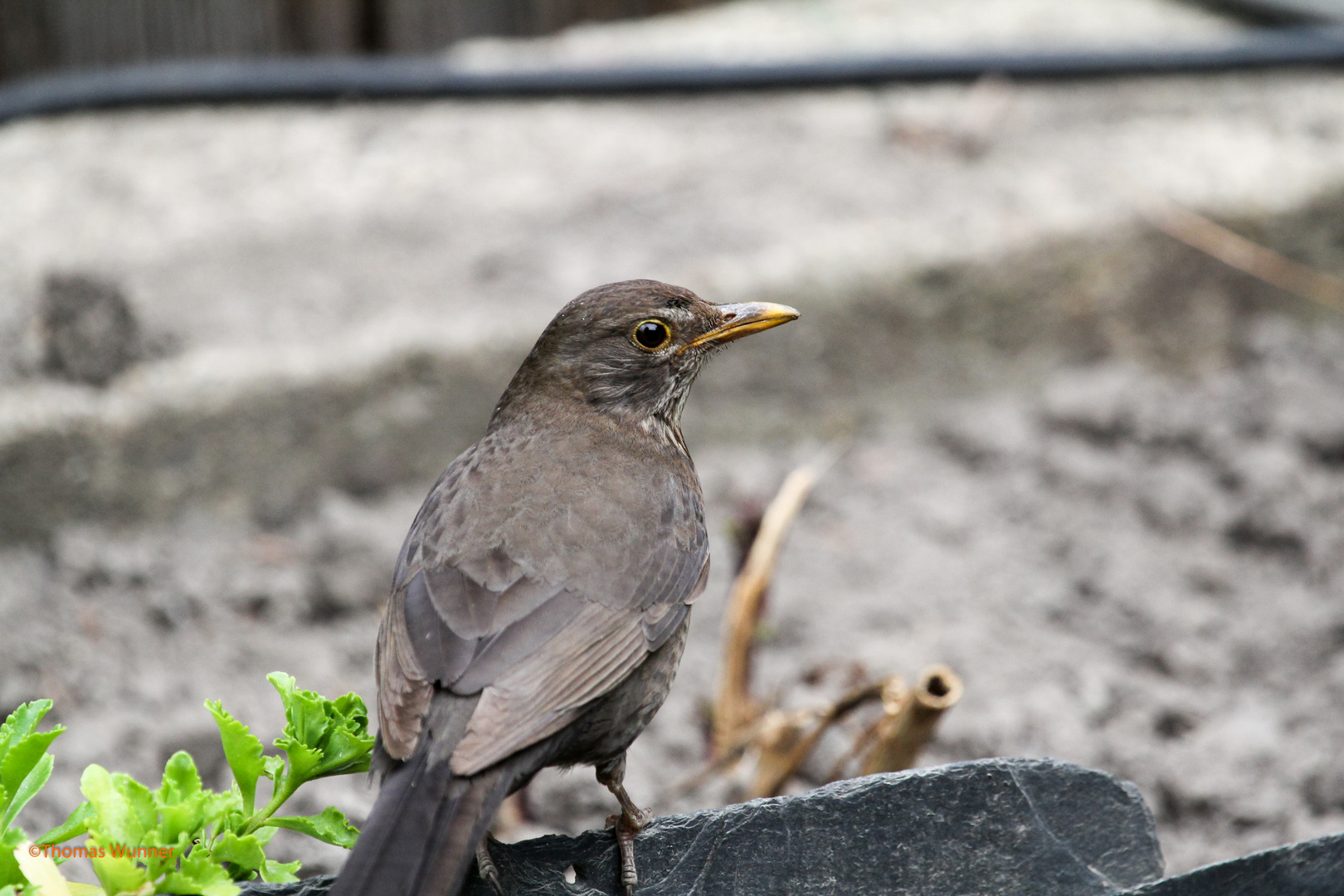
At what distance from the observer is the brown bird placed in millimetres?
2168

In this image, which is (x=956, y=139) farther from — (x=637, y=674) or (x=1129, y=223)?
(x=637, y=674)

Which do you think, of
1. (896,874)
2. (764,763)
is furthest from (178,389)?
(896,874)

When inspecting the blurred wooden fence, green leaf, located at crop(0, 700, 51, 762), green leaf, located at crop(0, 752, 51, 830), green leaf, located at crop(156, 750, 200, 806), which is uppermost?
the blurred wooden fence

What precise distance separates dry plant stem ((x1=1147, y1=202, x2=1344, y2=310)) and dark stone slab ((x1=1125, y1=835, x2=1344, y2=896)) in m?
3.01

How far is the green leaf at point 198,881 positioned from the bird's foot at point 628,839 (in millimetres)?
645

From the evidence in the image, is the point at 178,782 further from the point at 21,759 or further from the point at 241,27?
the point at 241,27

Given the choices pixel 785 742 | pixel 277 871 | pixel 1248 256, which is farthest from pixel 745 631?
pixel 1248 256

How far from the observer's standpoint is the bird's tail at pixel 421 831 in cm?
199

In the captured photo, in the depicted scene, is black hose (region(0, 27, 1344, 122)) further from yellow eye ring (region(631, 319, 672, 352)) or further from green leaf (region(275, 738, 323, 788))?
green leaf (region(275, 738, 323, 788))

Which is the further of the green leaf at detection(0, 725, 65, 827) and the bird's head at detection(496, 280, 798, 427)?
the bird's head at detection(496, 280, 798, 427)

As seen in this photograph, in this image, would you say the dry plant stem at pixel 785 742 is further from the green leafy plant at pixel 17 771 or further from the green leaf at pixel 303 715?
the green leafy plant at pixel 17 771

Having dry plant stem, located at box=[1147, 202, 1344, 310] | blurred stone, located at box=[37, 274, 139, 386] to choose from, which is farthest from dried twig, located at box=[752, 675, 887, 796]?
dry plant stem, located at box=[1147, 202, 1344, 310]

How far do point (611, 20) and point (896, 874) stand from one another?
17.5ft

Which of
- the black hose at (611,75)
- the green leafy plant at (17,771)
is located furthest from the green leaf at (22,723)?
the black hose at (611,75)
